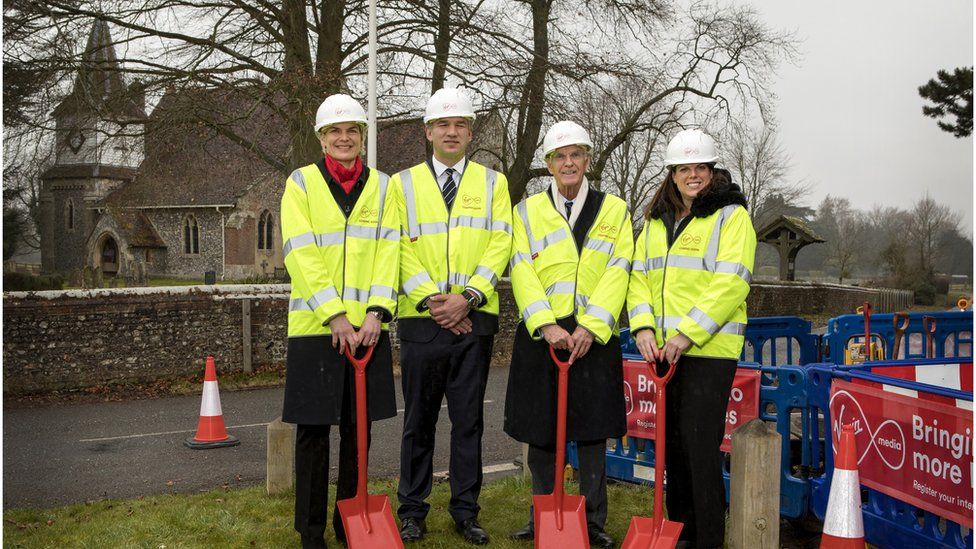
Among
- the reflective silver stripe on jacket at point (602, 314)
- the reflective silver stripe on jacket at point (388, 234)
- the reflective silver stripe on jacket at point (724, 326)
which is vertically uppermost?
the reflective silver stripe on jacket at point (388, 234)

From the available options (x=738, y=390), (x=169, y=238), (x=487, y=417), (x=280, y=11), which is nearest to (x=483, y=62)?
(x=280, y=11)

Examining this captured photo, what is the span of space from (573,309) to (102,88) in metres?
13.6

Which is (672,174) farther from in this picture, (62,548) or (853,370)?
(62,548)

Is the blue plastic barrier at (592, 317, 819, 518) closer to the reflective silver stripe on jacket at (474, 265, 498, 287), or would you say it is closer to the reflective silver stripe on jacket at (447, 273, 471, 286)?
the reflective silver stripe on jacket at (474, 265, 498, 287)

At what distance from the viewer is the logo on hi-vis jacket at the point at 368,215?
4.48 metres

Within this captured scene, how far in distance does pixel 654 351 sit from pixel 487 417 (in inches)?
227

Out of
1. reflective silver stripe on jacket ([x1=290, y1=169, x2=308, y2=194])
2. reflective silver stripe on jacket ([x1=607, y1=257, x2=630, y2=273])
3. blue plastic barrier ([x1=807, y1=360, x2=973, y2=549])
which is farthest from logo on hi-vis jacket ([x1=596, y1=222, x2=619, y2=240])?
reflective silver stripe on jacket ([x1=290, y1=169, x2=308, y2=194])

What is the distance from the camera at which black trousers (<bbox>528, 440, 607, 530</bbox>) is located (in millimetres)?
4637

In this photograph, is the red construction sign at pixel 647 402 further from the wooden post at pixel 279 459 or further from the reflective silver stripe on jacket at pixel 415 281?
the wooden post at pixel 279 459

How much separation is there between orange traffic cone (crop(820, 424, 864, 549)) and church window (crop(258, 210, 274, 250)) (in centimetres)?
4246

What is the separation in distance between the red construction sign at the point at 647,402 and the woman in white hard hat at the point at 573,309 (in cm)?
94

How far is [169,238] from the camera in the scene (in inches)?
1864

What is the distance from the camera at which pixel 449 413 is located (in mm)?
4715

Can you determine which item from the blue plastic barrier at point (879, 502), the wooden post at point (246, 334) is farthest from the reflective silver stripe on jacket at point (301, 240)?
the wooden post at point (246, 334)
